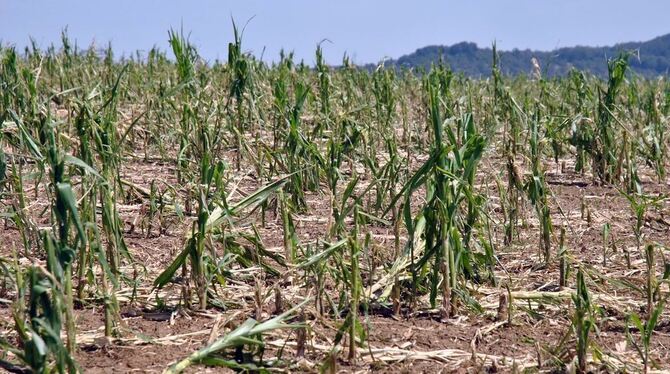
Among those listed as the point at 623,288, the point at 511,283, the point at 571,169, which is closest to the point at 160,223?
the point at 511,283

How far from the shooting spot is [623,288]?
11.5 feet

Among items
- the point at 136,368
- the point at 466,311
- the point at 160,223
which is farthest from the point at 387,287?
the point at 160,223

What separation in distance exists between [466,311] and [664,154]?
11.1ft

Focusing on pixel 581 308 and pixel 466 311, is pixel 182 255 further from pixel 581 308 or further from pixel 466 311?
pixel 581 308

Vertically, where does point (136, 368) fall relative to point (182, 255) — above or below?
below

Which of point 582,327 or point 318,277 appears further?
point 318,277

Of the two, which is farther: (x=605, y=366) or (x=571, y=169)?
(x=571, y=169)

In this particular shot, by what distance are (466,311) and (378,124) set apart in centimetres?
348

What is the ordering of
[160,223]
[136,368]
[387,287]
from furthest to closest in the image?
[160,223] < [387,287] < [136,368]

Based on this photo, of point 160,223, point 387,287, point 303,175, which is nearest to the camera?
point 387,287

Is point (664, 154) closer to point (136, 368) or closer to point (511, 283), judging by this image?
point (511, 283)

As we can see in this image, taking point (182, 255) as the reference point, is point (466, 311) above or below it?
below

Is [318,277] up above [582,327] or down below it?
above

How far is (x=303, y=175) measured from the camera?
5270mm
